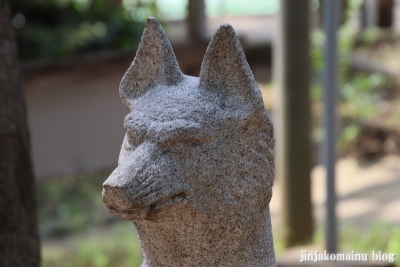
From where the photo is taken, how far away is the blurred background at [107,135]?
399 cm

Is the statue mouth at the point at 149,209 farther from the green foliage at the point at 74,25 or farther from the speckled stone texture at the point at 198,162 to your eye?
the green foliage at the point at 74,25

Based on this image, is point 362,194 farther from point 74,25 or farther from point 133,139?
point 133,139

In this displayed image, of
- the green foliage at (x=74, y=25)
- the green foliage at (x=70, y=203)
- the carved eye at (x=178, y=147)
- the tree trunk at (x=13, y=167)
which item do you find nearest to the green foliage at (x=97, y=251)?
the green foliage at (x=70, y=203)

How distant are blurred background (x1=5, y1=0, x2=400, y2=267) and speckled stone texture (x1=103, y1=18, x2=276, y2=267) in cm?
224

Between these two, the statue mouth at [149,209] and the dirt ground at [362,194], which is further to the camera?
the dirt ground at [362,194]

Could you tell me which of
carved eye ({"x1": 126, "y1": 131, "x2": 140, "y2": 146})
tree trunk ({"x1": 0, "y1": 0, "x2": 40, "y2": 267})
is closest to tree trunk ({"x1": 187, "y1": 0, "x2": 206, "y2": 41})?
tree trunk ({"x1": 0, "y1": 0, "x2": 40, "y2": 267})

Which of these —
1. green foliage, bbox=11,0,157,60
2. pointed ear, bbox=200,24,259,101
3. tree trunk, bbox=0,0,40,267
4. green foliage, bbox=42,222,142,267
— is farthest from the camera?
green foliage, bbox=11,0,157,60

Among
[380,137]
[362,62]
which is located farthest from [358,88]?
[380,137]

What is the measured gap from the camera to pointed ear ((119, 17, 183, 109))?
5.29 feet

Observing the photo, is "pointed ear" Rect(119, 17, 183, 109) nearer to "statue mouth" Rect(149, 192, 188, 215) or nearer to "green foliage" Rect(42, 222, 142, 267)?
"statue mouth" Rect(149, 192, 188, 215)

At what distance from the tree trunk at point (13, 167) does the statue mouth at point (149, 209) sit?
124cm

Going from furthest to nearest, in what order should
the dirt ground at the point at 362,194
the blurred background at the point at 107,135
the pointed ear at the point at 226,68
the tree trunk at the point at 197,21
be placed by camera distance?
the tree trunk at the point at 197,21 → the dirt ground at the point at 362,194 → the blurred background at the point at 107,135 → the pointed ear at the point at 226,68

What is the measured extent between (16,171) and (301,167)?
6.50 feet

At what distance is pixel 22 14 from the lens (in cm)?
586
